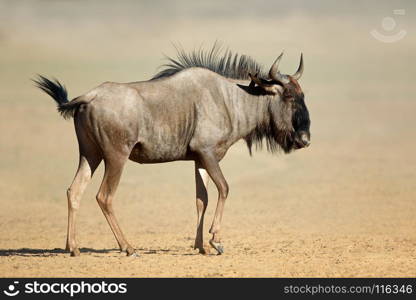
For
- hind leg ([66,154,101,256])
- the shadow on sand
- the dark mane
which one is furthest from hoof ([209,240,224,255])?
the dark mane

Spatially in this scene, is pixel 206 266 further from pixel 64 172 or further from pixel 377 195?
pixel 64 172

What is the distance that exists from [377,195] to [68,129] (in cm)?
1416

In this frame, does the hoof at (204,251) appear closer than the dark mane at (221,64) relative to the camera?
Yes

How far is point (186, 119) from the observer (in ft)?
46.9

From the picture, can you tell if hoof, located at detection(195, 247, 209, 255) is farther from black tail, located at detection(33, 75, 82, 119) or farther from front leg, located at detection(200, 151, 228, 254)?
black tail, located at detection(33, 75, 82, 119)

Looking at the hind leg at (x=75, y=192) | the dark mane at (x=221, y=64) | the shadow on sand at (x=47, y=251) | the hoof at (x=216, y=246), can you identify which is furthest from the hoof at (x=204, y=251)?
the dark mane at (x=221, y=64)

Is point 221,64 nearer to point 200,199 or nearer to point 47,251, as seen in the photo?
point 200,199

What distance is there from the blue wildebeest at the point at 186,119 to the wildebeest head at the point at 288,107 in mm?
16

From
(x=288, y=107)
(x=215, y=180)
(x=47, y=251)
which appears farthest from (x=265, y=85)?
(x=47, y=251)

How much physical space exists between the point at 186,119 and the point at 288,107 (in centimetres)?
184

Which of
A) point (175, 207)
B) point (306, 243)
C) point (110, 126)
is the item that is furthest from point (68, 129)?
point (110, 126)

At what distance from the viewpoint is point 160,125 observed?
14086mm

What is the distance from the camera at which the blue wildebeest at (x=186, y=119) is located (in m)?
13.7

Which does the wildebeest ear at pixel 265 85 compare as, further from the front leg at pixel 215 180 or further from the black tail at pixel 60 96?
the black tail at pixel 60 96
